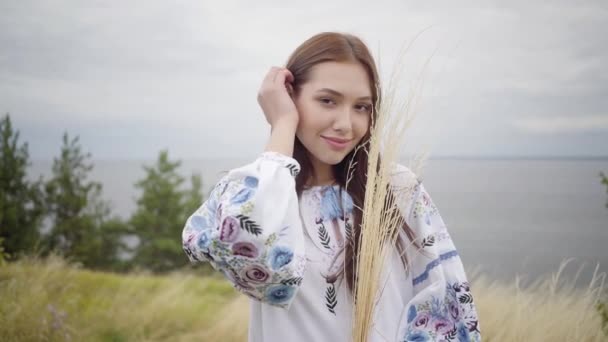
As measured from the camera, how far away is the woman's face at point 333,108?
4.12 ft

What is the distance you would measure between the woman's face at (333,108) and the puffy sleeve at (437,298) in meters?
0.33

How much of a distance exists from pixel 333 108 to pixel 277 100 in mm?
169

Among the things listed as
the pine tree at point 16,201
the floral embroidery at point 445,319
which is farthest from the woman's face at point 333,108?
the pine tree at point 16,201

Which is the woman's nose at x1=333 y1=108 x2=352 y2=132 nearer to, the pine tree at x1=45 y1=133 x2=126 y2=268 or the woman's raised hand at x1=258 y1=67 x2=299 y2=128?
the woman's raised hand at x1=258 y1=67 x2=299 y2=128

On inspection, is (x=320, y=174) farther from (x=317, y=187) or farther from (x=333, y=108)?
Answer: (x=333, y=108)

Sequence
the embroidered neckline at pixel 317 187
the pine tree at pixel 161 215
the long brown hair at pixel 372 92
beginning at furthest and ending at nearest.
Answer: the pine tree at pixel 161 215
the embroidered neckline at pixel 317 187
the long brown hair at pixel 372 92

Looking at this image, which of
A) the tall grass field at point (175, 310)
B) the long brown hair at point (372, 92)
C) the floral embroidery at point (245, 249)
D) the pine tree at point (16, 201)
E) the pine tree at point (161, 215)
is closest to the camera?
the floral embroidery at point (245, 249)

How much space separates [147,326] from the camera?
3.54 m

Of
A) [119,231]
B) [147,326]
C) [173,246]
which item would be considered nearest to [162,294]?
[147,326]

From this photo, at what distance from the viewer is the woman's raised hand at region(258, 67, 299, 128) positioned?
1240 mm

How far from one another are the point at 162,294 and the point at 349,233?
3.43 metres

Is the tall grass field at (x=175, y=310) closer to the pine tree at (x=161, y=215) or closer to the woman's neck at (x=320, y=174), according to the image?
the woman's neck at (x=320, y=174)

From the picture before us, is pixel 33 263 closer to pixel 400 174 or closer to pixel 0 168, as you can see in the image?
pixel 0 168

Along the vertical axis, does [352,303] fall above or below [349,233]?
below
